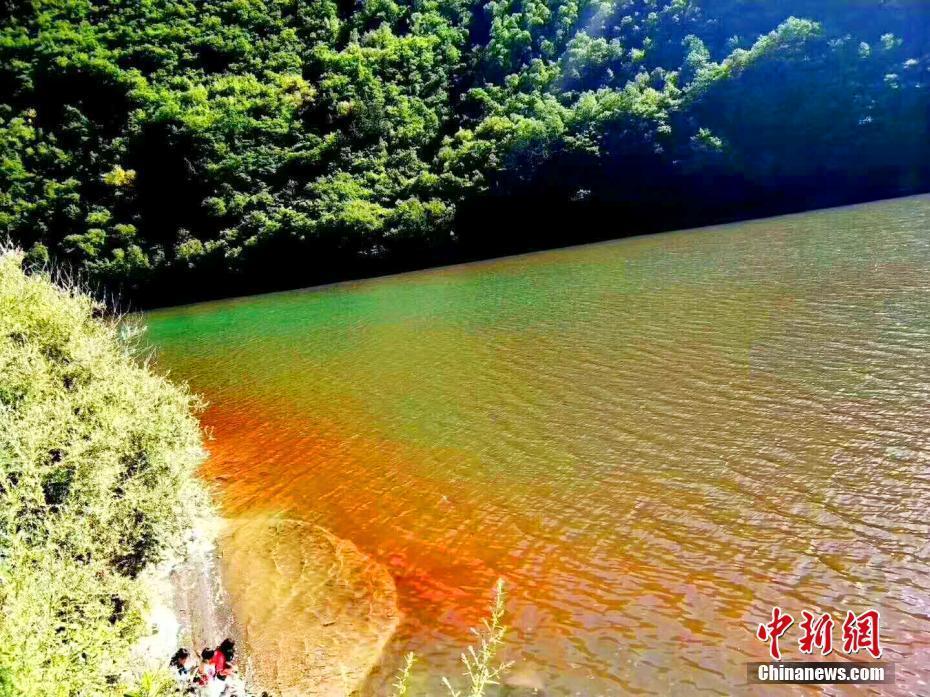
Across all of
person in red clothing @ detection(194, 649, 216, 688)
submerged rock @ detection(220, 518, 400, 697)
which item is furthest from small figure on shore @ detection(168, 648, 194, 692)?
submerged rock @ detection(220, 518, 400, 697)

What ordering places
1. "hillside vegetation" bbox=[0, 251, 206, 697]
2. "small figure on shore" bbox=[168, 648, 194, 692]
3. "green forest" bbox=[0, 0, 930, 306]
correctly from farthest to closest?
"green forest" bbox=[0, 0, 930, 306] → "small figure on shore" bbox=[168, 648, 194, 692] → "hillside vegetation" bbox=[0, 251, 206, 697]

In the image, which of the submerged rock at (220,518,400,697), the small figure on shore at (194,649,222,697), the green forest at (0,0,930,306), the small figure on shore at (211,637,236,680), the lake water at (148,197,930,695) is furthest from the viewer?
the green forest at (0,0,930,306)

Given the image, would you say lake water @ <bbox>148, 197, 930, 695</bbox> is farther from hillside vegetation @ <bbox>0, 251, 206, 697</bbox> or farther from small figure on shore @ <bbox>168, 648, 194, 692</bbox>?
hillside vegetation @ <bbox>0, 251, 206, 697</bbox>

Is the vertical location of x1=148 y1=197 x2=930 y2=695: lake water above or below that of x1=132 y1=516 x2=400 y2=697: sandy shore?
above

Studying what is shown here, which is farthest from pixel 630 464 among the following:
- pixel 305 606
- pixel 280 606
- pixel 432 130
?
pixel 432 130

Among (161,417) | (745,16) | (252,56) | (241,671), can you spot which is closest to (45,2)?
(252,56)
